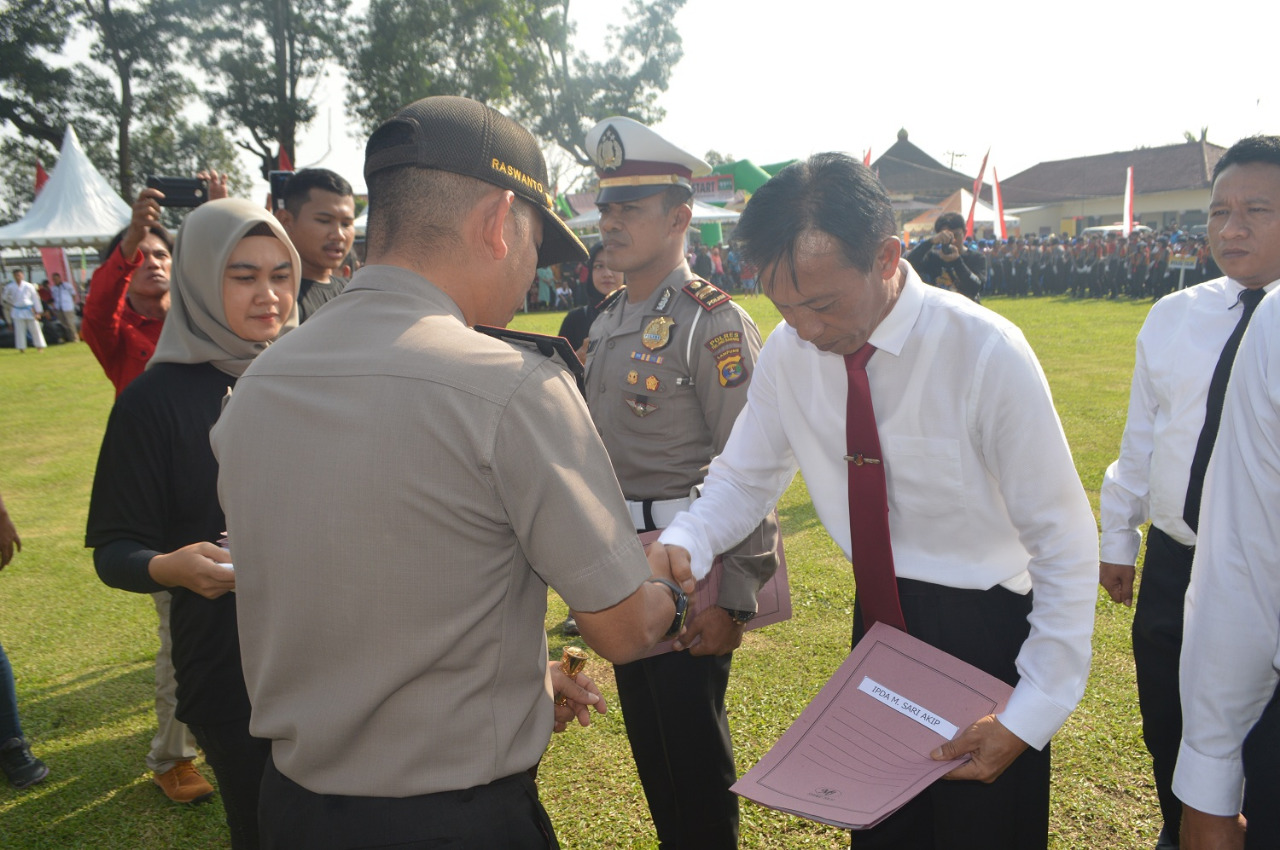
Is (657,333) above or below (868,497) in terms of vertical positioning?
above

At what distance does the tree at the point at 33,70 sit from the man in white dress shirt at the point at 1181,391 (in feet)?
127

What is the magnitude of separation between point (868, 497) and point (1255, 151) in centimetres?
185

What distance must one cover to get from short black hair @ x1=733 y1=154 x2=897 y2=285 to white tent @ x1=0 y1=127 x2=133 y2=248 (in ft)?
70.9

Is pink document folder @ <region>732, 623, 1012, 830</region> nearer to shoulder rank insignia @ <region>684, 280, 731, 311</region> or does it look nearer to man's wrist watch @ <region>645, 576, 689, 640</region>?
man's wrist watch @ <region>645, 576, 689, 640</region>

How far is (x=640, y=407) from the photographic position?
2889 mm

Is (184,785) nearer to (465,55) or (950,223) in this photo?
(950,223)

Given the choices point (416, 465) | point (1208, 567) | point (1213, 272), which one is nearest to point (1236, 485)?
point (1208, 567)

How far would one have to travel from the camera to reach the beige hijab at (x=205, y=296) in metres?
2.37

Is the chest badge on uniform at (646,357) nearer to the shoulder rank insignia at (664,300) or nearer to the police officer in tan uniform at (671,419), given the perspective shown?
the police officer in tan uniform at (671,419)

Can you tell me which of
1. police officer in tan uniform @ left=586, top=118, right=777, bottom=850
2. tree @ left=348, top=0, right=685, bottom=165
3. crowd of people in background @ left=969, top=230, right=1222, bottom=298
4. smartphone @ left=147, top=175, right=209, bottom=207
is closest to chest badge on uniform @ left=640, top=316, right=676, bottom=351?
police officer in tan uniform @ left=586, top=118, right=777, bottom=850

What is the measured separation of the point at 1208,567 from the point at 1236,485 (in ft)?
0.47

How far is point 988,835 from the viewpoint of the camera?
1.83 meters

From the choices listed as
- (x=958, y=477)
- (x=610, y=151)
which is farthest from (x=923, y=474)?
(x=610, y=151)

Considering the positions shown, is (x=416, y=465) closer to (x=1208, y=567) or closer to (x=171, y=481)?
(x=1208, y=567)
